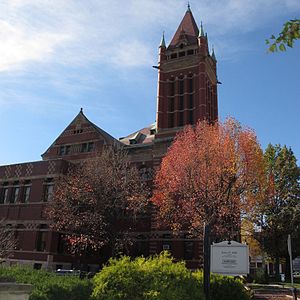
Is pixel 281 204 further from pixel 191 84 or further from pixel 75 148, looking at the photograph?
pixel 75 148

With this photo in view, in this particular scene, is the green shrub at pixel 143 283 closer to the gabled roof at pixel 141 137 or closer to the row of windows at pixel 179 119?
the row of windows at pixel 179 119

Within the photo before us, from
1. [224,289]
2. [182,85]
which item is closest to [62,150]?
[182,85]

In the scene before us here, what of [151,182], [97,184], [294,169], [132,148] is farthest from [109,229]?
[294,169]

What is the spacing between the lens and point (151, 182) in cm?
4372

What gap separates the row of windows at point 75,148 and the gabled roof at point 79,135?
1.40ft

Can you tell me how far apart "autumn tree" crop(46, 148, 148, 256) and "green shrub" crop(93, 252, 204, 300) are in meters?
21.0

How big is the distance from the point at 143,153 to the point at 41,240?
15.4 meters

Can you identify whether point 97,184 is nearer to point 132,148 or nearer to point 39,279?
point 132,148

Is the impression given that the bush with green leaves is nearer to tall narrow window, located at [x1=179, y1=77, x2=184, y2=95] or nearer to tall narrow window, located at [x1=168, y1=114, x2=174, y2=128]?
tall narrow window, located at [x1=168, y1=114, x2=174, y2=128]

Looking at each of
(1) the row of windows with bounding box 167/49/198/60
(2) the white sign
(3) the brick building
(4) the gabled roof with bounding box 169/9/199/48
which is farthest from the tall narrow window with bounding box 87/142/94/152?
(2) the white sign

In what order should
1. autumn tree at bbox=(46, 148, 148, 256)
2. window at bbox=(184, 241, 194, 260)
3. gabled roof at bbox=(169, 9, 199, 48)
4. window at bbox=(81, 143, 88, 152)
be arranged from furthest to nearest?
gabled roof at bbox=(169, 9, 199, 48) → window at bbox=(81, 143, 88, 152) → window at bbox=(184, 241, 194, 260) → autumn tree at bbox=(46, 148, 148, 256)

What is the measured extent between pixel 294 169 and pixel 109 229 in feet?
78.5

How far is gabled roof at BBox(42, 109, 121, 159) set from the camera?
48562 millimetres

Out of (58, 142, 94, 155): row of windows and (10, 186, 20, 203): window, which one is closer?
(10, 186, 20, 203): window
